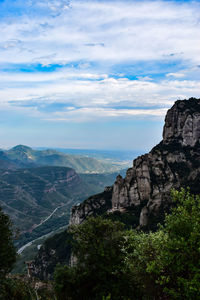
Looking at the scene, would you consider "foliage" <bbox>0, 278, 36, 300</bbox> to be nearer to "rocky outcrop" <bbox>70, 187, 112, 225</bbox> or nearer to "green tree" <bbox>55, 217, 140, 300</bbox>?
"green tree" <bbox>55, 217, 140, 300</bbox>

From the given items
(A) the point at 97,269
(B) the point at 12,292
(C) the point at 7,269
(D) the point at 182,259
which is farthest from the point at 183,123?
(B) the point at 12,292

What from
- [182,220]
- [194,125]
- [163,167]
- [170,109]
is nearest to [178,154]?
[163,167]

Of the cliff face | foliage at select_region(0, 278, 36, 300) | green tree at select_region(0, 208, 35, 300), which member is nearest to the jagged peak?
the cliff face

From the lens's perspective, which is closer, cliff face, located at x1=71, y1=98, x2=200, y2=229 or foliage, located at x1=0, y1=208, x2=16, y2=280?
foliage, located at x1=0, y1=208, x2=16, y2=280

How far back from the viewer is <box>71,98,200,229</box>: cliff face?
108 meters

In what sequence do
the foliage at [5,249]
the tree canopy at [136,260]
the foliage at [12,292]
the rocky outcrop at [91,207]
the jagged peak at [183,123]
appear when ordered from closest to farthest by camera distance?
1. the tree canopy at [136,260]
2. the foliage at [12,292]
3. the foliage at [5,249]
4. the rocky outcrop at [91,207]
5. the jagged peak at [183,123]

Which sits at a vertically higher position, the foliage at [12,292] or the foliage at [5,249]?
the foliage at [5,249]

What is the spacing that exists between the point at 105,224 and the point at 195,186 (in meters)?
80.3

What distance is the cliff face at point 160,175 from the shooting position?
107938 mm

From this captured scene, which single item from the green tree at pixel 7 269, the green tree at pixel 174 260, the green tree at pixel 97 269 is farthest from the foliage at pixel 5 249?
the green tree at pixel 174 260

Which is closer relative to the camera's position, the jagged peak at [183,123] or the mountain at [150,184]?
the mountain at [150,184]

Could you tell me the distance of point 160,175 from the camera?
12388 cm

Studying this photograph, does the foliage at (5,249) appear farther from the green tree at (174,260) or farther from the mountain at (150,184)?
the mountain at (150,184)

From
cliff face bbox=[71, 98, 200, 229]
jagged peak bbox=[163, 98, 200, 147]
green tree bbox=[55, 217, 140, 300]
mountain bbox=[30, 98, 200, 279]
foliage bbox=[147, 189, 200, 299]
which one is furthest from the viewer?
jagged peak bbox=[163, 98, 200, 147]
